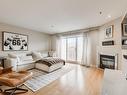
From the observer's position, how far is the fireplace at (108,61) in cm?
387

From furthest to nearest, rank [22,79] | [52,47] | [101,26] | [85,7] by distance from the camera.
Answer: [52,47]
[101,26]
[85,7]
[22,79]

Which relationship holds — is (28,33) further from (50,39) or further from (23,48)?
(50,39)

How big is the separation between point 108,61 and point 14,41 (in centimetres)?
480

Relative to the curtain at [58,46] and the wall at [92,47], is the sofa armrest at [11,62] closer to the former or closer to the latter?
the curtain at [58,46]

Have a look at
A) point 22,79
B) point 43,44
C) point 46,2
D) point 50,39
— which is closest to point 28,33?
point 43,44

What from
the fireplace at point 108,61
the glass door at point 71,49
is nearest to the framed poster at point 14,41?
the glass door at point 71,49

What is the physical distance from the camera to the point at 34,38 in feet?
19.5

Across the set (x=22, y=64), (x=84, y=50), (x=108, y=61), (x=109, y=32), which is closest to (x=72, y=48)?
(x=84, y=50)

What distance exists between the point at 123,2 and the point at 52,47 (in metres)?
5.52

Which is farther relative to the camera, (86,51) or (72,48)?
(72,48)

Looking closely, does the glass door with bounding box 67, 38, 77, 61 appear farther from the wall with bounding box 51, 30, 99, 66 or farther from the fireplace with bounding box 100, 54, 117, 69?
the fireplace with bounding box 100, 54, 117, 69

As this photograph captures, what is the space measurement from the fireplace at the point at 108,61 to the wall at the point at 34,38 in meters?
4.03

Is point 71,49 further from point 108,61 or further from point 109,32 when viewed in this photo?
point 109,32

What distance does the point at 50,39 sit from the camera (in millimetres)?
7254
